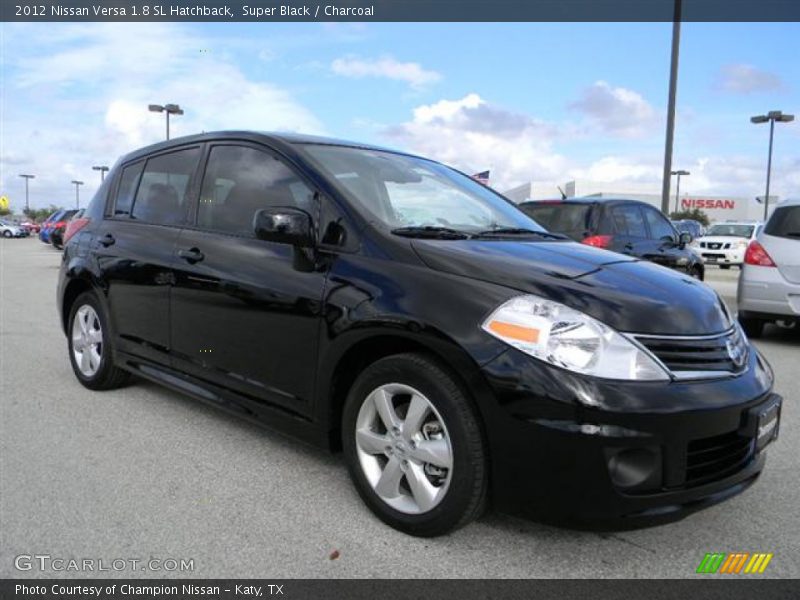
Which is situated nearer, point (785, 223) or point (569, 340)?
point (569, 340)

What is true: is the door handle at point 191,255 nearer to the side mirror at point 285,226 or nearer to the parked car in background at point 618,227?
the side mirror at point 285,226

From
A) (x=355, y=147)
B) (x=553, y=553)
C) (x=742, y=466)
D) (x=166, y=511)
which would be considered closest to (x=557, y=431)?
(x=553, y=553)

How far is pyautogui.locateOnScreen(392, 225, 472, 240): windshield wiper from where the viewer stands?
2.98 meters

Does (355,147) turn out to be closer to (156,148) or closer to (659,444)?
(156,148)

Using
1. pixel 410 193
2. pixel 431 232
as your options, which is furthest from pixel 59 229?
pixel 431 232

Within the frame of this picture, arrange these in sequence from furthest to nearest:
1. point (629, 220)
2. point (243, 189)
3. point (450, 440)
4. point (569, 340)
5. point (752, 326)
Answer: point (629, 220) < point (752, 326) < point (243, 189) < point (450, 440) < point (569, 340)

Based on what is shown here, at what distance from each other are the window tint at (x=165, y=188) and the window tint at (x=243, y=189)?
0.74 feet

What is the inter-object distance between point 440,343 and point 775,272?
232 inches

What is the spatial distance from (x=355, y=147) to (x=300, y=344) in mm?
1292

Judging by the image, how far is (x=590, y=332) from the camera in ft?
7.86

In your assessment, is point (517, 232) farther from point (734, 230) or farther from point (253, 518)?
point (734, 230)

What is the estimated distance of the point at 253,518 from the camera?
9.55ft

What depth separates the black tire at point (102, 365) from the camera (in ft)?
15.1

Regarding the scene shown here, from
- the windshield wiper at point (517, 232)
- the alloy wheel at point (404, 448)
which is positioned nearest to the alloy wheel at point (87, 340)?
the alloy wheel at point (404, 448)
